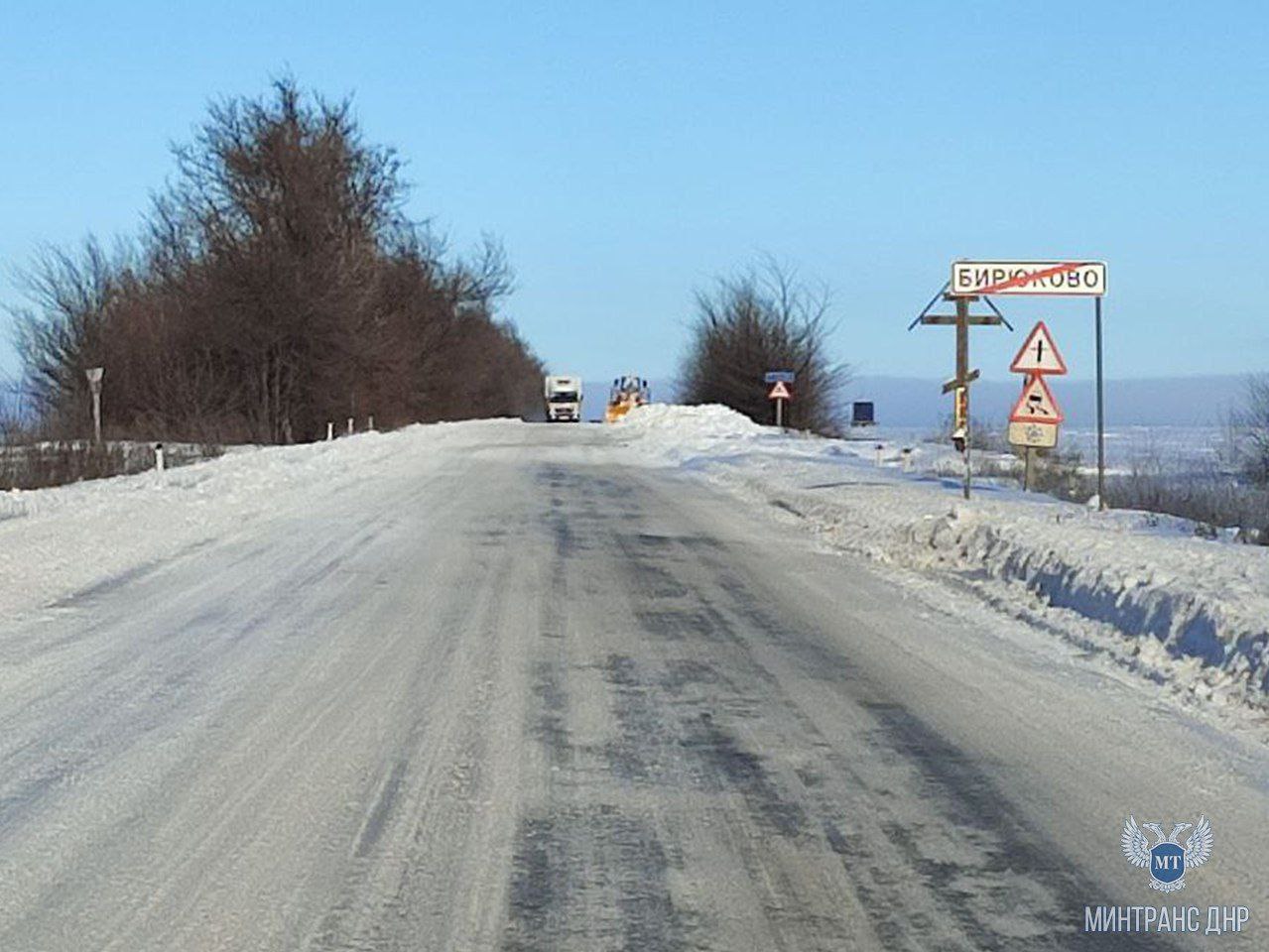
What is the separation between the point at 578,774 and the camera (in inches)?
274

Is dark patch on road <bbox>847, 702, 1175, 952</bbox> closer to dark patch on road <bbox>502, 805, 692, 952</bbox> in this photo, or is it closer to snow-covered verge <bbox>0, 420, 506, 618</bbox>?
dark patch on road <bbox>502, 805, 692, 952</bbox>

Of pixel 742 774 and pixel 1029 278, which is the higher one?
pixel 1029 278

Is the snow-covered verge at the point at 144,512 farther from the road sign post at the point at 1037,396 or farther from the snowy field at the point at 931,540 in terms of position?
the road sign post at the point at 1037,396

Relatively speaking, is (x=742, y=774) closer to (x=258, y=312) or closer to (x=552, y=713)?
(x=552, y=713)

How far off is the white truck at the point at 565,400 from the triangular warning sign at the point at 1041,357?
81027mm

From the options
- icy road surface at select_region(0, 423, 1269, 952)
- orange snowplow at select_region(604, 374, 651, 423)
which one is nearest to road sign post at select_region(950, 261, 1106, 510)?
icy road surface at select_region(0, 423, 1269, 952)

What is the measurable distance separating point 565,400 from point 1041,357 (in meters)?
82.4

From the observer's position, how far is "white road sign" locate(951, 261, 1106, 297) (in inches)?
763

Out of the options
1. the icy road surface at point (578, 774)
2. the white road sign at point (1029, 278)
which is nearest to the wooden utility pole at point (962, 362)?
the white road sign at point (1029, 278)

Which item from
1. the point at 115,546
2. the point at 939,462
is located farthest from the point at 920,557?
the point at 939,462

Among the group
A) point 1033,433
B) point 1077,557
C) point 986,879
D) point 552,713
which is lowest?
point 986,879

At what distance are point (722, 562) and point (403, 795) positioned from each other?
9221 millimetres

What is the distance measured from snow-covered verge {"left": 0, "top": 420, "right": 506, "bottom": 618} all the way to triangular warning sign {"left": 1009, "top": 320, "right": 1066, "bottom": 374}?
9.85 m

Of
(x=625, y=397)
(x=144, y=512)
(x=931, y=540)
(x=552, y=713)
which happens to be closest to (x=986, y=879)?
(x=552, y=713)
